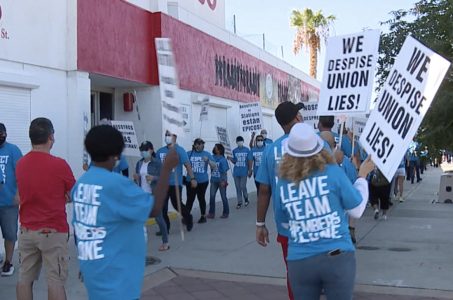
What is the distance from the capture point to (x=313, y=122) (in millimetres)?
14414

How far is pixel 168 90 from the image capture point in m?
6.20

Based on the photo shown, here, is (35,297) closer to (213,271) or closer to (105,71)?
(213,271)

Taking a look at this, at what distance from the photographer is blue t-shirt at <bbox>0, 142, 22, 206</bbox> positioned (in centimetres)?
664

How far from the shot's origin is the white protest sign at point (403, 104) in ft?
12.7

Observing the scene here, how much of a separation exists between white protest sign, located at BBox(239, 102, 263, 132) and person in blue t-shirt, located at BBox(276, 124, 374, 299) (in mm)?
12351

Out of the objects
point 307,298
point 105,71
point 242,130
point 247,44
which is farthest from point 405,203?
point 307,298

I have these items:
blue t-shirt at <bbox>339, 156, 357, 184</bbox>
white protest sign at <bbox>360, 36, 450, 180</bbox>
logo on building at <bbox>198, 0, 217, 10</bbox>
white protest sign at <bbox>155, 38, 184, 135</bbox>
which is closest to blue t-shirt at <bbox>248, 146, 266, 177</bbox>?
logo on building at <bbox>198, 0, 217, 10</bbox>

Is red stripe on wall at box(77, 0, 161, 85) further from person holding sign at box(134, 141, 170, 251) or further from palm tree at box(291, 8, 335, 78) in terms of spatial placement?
palm tree at box(291, 8, 335, 78)

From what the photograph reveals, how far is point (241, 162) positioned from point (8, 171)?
7848mm

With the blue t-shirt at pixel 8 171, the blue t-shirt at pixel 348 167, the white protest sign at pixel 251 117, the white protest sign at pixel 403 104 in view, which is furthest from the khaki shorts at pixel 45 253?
the white protest sign at pixel 251 117

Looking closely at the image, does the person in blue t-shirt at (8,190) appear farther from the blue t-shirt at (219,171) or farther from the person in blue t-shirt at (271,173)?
the blue t-shirt at (219,171)

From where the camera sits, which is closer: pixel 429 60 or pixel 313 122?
pixel 429 60

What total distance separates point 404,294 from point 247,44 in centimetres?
1321

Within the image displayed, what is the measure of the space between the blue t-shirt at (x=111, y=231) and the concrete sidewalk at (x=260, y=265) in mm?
3074
